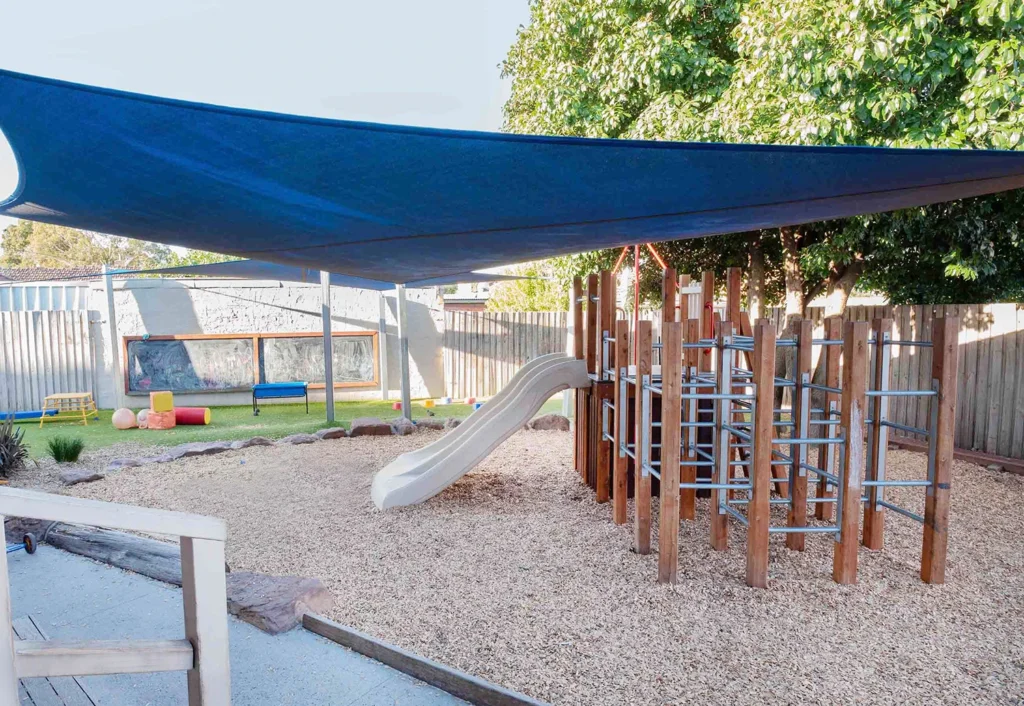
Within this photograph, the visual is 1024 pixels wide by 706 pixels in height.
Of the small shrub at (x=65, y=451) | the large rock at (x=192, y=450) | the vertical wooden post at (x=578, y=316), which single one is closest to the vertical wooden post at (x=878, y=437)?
the vertical wooden post at (x=578, y=316)

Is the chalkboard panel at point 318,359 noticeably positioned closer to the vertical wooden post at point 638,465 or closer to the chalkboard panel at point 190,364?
the chalkboard panel at point 190,364

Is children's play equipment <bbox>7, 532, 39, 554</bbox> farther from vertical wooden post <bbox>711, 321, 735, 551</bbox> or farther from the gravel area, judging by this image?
vertical wooden post <bbox>711, 321, 735, 551</bbox>

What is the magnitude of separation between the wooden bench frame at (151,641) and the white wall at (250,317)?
366 inches

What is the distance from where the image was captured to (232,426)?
27.9 ft

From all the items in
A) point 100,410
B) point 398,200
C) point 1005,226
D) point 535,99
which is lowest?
point 100,410

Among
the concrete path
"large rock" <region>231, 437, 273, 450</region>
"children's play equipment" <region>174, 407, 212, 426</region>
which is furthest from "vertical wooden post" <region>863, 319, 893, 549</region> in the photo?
"children's play equipment" <region>174, 407, 212, 426</region>

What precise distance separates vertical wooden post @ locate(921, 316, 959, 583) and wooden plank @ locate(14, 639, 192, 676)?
11.0 feet

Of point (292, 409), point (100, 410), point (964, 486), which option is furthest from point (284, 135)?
point (100, 410)

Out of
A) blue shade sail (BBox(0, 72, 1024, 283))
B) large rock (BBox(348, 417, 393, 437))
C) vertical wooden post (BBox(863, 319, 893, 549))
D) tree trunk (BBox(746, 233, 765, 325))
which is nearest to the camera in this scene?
blue shade sail (BBox(0, 72, 1024, 283))

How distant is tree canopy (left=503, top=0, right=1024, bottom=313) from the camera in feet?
15.3

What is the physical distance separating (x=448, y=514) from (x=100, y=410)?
8.41 metres

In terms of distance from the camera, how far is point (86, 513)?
101 cm

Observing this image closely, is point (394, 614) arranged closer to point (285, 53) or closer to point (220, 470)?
point (220, 470)

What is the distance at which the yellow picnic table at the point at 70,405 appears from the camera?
9.02 metres
